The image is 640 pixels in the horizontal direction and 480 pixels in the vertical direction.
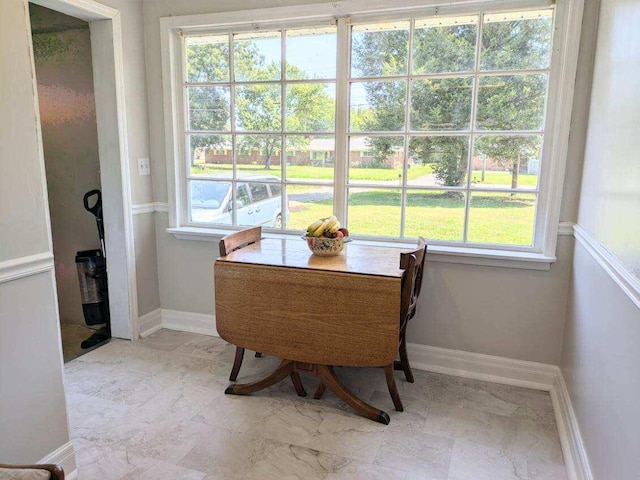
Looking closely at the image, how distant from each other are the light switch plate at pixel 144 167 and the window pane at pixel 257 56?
0.83 meters

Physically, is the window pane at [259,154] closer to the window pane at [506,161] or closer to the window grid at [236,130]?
the window grid at [236,130]

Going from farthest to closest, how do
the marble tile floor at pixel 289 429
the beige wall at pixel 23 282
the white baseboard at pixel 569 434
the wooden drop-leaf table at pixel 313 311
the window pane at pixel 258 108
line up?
1. the window pane at pixel 258 108
2. the wooden drop-leaf table at pixel 313 311
3. the marble tile floor at pixel 289 429
4. the white baseboard at pixel 569 434
5. the beige wall at pixel 23 282

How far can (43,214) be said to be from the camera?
1604 millimetres

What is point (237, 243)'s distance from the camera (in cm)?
244

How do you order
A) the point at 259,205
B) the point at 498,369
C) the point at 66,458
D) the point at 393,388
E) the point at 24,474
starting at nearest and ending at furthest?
the point at 24,474, the point at 66,458, the point at 393,388, the point at 498,369, the point at 259,205

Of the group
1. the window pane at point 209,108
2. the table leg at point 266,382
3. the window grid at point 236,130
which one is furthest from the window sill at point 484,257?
the window pane at point 209,108

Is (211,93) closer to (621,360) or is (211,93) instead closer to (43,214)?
(43,214)

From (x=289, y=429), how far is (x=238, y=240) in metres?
1.03

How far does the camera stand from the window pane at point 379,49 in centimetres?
246

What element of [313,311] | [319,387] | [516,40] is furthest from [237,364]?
[516,40]

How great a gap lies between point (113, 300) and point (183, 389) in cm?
99

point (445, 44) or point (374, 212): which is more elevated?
point (445, 44)

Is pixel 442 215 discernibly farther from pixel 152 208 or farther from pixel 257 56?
pixel 152 208

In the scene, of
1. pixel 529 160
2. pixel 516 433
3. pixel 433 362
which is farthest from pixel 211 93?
pixel 516 433
